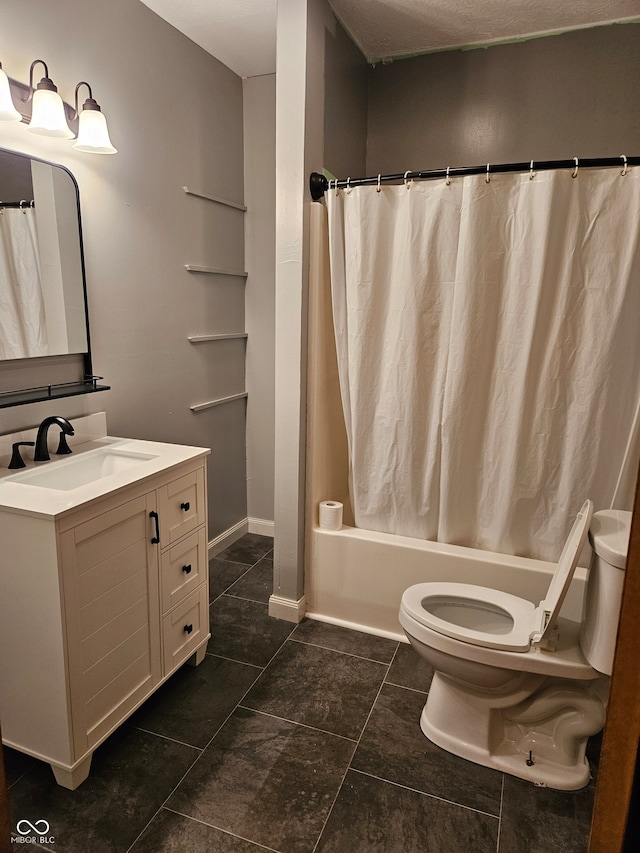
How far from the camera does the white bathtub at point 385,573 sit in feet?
7.06

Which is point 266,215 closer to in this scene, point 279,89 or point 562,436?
point 279,89

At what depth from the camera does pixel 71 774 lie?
5.13 feet

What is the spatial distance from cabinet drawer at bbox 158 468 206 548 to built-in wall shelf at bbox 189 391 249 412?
2.80 feet

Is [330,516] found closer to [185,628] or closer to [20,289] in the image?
[185,628]

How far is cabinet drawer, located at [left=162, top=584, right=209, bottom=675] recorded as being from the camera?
194 centimetres

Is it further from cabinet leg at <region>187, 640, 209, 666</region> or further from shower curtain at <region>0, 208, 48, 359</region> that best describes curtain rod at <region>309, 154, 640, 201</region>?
cabinet leg at <region>187, 640, 209, 666</region>

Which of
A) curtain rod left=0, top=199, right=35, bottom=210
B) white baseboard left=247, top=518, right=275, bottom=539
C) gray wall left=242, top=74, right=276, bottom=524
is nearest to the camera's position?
curtain rod left=0, top=199, right=35, bottom=210

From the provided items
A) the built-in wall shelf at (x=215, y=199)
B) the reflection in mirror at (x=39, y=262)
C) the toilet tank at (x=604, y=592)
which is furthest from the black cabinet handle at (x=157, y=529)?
the built-in wall shelf at (x=215, y=199)

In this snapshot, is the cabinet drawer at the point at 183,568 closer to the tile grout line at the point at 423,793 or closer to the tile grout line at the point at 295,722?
the tile grout line at the point at 295,722

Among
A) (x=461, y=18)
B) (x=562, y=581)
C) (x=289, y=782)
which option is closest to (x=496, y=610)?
(x=562, y=581)

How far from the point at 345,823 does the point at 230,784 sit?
1.16ft

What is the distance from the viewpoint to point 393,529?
95.1 inches

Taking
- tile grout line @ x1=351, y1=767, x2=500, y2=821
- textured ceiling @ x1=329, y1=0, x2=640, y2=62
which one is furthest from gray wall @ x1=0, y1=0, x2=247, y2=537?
tile grout line @ x1=351, y1=767, x2=500, y2=821

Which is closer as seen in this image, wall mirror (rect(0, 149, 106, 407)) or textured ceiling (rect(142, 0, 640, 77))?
wall mirror (rect(0, 149, 106, 407))
